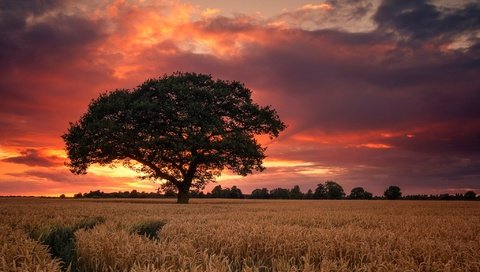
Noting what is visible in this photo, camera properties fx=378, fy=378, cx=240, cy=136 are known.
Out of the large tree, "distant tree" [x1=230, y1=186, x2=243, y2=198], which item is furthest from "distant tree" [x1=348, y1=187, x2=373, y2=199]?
the large tree

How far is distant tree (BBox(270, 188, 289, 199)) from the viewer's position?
306ft

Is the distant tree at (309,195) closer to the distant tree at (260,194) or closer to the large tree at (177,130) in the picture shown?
the distant tree at (260,194)

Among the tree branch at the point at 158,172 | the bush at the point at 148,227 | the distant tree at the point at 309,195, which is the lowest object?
the bush at the point at 148,227

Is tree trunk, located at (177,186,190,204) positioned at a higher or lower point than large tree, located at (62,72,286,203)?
lower

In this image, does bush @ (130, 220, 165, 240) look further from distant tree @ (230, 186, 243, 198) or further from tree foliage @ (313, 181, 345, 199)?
tree foliage @ (313, 181, 345, 199)

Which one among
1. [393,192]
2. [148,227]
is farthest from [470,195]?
[148,227]

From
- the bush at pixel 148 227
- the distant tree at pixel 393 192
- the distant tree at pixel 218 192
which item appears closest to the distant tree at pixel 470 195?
the distant tree at pixel 393 192

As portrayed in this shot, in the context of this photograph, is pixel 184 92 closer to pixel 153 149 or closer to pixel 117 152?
pixel 153 149

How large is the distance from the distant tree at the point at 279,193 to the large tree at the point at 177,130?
5693 cm

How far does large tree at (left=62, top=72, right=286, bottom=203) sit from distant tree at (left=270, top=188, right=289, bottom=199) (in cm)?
5693

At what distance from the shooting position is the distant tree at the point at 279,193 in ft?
306

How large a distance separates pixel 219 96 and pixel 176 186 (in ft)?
32.4

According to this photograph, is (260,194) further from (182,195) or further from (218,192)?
(182,195)

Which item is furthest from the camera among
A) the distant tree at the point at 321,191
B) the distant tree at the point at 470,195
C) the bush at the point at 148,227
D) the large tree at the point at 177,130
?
the distant tree at the point at 321,191
